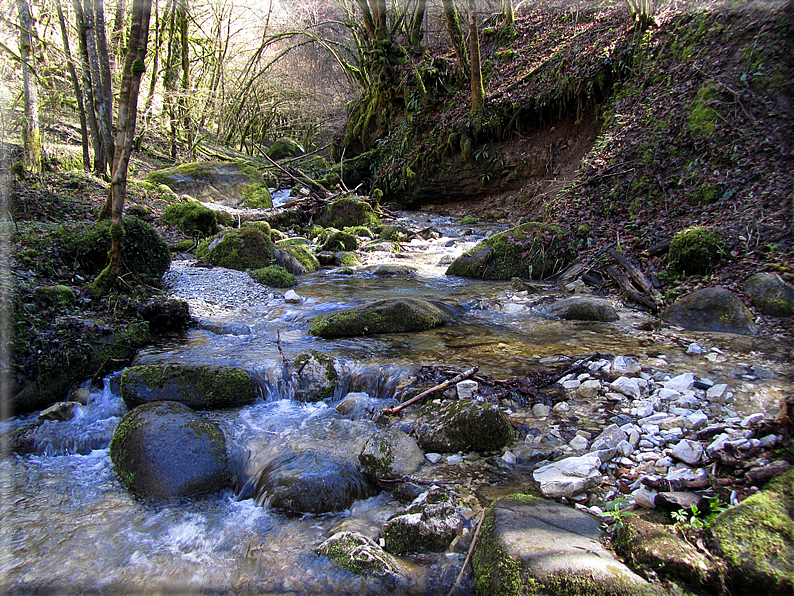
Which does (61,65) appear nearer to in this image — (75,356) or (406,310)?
(75,356)

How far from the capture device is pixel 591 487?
2.53m

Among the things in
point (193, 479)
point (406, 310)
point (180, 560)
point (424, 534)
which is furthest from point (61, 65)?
point (424, 534)

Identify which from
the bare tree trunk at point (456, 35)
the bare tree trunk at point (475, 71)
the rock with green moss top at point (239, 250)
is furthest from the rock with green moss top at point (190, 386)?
the bare tree trunk at point (456, 35)

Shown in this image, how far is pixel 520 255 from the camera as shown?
8.61 metres

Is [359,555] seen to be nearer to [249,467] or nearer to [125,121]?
[249,467]

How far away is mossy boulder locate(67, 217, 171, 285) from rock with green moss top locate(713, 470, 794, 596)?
688 centimetres

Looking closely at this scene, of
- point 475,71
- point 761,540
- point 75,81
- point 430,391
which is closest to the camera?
point 761,540

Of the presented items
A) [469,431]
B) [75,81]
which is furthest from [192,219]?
[469,431]

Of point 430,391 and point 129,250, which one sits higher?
Result: point 129,250

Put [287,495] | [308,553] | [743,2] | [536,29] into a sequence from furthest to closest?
[536,29], [743,2], [287,495], [308,553]

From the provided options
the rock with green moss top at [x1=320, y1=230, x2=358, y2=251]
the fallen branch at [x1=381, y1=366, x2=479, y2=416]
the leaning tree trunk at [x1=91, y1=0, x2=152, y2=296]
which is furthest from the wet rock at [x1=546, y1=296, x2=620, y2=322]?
the rock with green moss top at [x1=320, y1=230, x2=358, y2=251]

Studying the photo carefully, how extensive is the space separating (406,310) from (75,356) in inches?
146

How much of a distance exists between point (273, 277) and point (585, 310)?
5506 mm

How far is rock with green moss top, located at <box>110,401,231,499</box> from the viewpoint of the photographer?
3057mm
